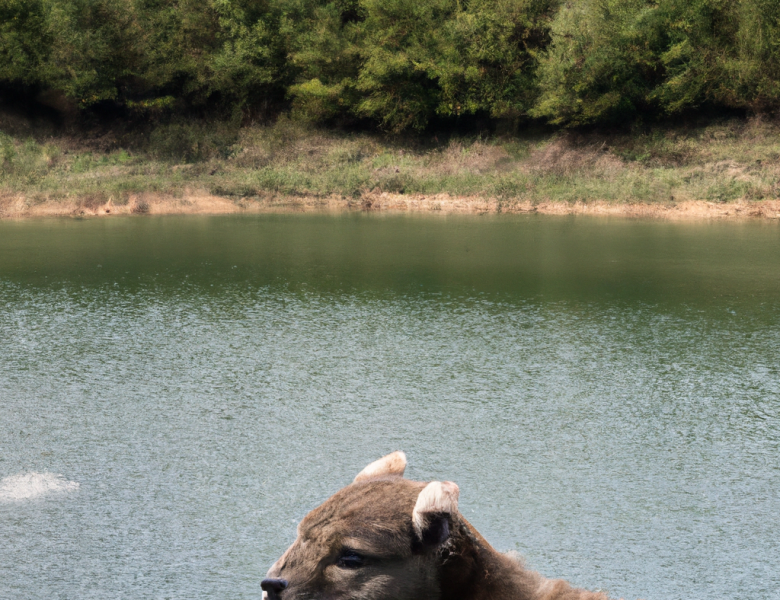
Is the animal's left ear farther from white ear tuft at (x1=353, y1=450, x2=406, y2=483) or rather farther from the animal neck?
white ear tuft at (x1=353, y1=450, x2=406, y2=483)

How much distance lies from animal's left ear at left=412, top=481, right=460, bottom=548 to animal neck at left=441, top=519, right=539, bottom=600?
6 cm

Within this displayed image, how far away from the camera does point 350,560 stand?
2.28 meters

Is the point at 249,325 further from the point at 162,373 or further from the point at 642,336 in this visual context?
the point at 642,336

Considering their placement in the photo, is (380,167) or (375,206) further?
(380,167)

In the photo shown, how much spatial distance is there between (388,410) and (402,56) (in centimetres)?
2694

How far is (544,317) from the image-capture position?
36.8 ft

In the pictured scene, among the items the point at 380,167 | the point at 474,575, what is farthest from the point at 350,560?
the point at 380,167

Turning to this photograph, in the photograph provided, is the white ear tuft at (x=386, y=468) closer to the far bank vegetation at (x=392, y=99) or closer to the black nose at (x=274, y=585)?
the black nose at (x=274, y=585)

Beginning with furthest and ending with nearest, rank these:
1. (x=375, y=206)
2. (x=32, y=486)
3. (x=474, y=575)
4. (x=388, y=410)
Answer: (x=375, y=206) → (x=388, y=410) → (x=32, y=486) → (x=474, y=575)

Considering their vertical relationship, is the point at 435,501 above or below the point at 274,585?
above

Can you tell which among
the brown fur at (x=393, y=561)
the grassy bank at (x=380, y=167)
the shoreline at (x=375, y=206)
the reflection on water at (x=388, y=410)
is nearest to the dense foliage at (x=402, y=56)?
the grassy bank at (x=380, y=167)

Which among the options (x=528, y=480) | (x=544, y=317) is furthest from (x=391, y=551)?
(x=544, y=317)

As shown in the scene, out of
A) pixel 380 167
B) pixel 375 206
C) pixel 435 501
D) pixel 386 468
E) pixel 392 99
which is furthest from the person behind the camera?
pixel 392 99

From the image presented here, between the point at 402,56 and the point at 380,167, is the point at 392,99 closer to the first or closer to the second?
the point at 402,56
